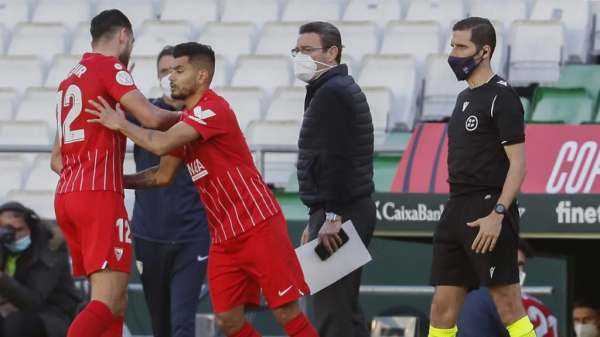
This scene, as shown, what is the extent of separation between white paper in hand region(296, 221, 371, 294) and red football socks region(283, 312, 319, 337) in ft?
1.20

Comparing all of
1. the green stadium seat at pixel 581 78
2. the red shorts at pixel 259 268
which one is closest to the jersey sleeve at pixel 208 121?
the red shorts at pixel 259 268

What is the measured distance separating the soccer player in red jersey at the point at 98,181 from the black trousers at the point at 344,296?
0.99 metres

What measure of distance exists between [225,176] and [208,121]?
0.89 feet

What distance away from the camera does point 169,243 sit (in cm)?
614

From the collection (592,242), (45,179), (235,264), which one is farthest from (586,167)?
(45,179)

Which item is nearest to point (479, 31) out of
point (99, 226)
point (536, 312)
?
point (99, 226)

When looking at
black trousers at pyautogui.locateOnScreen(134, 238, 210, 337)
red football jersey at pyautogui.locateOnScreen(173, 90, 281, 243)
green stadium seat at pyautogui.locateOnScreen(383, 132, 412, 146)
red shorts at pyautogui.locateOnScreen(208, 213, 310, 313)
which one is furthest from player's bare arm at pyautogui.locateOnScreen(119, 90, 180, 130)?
green stadium seat at pyautogui.locateOnScreen(383, 132, 412, 146)

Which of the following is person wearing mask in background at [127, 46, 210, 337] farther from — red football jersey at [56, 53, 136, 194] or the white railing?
the white railing

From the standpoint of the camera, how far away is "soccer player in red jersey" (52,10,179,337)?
5.00m

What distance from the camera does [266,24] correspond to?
437 inches

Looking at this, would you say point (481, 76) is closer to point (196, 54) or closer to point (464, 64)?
point (464, 64)

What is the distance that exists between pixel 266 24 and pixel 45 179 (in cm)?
304

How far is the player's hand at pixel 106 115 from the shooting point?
4.98 meters

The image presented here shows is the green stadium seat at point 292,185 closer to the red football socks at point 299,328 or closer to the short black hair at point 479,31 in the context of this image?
the red football socks at point 299,328
